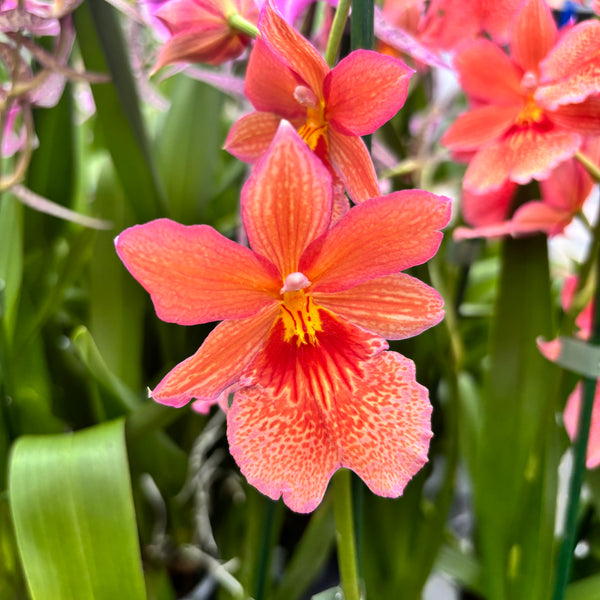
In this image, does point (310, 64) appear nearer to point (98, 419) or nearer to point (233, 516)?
point (98, 419)

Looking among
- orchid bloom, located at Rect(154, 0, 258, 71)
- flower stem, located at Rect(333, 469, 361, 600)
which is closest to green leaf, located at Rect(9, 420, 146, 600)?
flower stem, located at Rect(333, 469, 361, 600)

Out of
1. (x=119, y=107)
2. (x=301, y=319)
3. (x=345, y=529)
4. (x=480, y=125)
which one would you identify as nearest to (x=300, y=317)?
(x=301, y=319)

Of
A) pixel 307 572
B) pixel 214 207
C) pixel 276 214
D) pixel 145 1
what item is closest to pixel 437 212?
pixel 276 214

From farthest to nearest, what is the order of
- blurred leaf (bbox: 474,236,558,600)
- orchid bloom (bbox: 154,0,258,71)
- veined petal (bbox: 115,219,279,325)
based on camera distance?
1. blurred leaf (bbox: 474,236,558,600)
2. orchid bloom (bbox: 154,0,258,71)
3. veined petal (bbox: 115,219,279,325)

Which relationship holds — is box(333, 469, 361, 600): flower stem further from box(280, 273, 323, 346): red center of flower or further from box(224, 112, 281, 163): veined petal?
box(224, 112, 281, 163): veined petal

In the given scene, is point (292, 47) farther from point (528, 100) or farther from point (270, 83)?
point (528, 100)

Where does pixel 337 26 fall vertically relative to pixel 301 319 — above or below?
above
